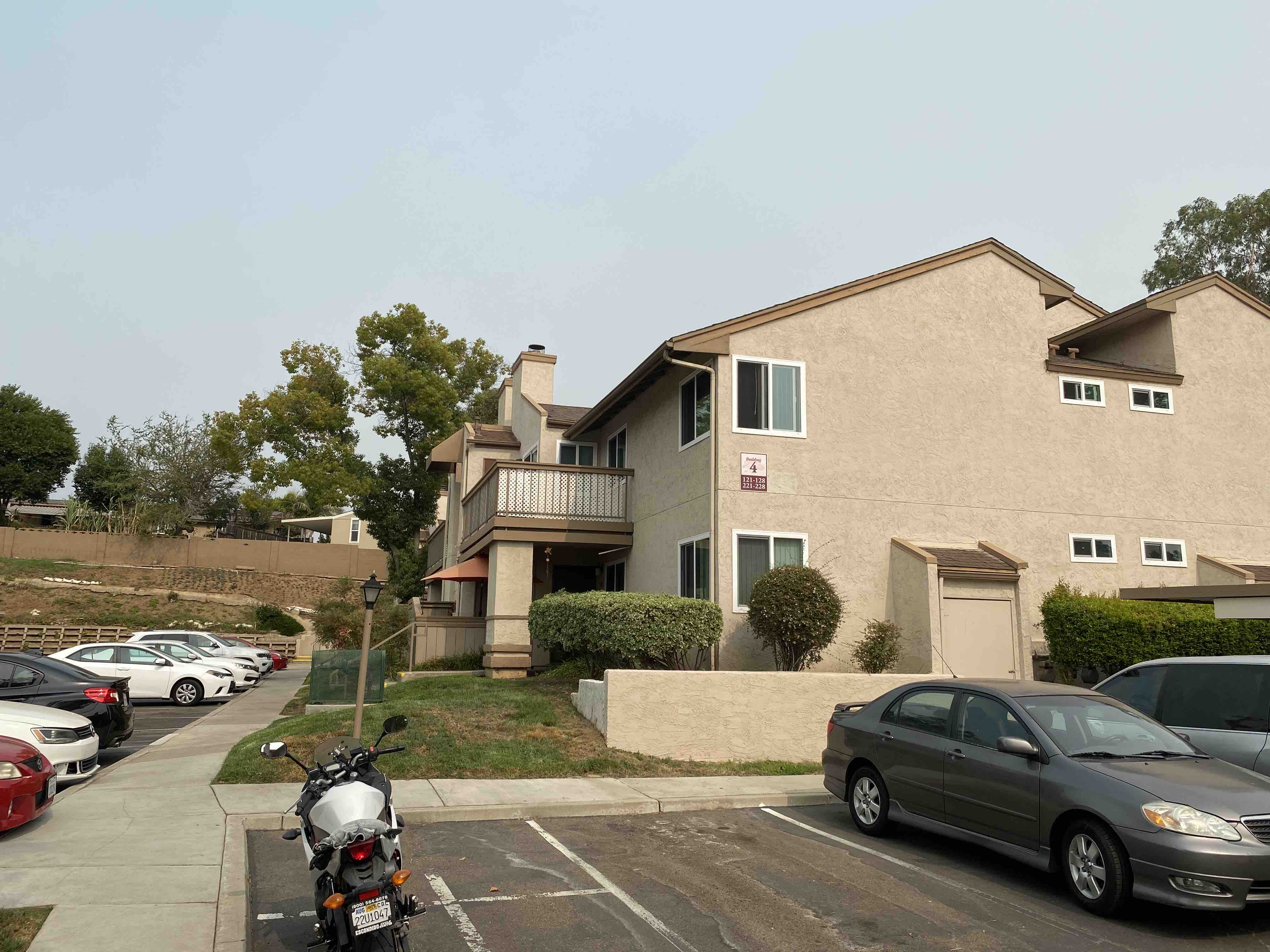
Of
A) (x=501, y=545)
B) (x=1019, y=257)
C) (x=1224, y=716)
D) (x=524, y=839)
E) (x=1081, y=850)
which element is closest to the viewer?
(x=1081, y=850)

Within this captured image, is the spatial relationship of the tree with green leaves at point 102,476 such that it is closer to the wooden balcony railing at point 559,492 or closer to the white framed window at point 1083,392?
the wooden balcony railing at point 559,492

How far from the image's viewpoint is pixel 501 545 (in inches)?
771

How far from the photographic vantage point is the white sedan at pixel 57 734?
32.0 feet

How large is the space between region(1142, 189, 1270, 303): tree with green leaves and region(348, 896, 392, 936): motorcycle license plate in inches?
1452

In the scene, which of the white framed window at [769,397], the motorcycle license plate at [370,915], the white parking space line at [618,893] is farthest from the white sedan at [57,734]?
the white framed window at [769,397]

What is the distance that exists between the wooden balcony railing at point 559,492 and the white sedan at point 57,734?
9.84 metres

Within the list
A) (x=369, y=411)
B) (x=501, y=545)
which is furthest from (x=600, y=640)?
(x=369, y=411)

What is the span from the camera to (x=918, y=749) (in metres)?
→ 8.22

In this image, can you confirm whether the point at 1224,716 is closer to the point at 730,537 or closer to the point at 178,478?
the point at 730,537

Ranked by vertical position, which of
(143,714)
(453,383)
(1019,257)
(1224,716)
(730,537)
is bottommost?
(143,714)

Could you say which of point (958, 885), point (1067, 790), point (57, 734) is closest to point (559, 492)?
point (57, 734)

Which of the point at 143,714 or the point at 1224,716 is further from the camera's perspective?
the point at 143,714

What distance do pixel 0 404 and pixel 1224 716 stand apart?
71.6m

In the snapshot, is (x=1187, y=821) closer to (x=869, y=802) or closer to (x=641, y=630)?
(x=869, y=802)
